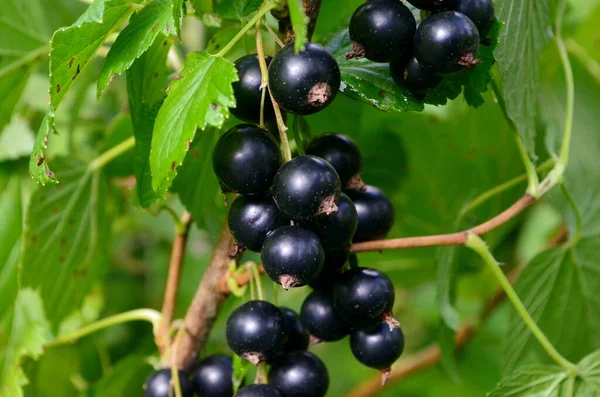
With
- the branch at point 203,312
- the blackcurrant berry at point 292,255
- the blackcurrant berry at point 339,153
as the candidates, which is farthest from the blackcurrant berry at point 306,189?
the branch at point 203,312

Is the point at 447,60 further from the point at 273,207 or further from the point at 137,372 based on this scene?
the point at 137,372

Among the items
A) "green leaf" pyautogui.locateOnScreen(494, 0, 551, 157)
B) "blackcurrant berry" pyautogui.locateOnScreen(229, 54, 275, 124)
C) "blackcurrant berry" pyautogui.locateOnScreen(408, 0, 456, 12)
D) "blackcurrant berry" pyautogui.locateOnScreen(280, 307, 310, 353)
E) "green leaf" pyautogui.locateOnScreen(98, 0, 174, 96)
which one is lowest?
"blackcurrant berry" pyautogui.locateOnScreen(280, 307, 310, 353)

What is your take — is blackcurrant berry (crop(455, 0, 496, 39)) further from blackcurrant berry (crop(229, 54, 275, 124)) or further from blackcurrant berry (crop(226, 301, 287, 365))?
blackcurrant berry (crop(226, 301, 287, 365))

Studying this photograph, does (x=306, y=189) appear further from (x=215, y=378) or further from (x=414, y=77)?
(x=215, y=378)

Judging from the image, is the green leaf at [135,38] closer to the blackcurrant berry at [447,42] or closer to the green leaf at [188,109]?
the green leaf at [188,109]

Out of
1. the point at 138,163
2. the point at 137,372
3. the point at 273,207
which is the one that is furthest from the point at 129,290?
the point at 273,207

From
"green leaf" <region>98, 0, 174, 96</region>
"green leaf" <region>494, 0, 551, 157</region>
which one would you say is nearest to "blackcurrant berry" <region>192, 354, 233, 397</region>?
"green leaf" <region>98, 0, 174, 96</region>
